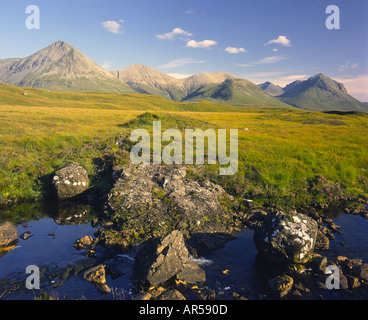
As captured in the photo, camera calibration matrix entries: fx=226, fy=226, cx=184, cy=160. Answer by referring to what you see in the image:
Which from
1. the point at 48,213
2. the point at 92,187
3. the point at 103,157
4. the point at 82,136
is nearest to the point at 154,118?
the point at 82,136

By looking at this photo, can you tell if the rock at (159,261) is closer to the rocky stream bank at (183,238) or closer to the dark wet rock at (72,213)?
the rocky stream bank at (183,238)

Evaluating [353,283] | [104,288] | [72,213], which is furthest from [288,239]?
[72,213]

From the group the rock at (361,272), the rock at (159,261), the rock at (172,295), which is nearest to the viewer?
the rock at (172,295)

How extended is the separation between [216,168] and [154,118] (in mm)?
29254

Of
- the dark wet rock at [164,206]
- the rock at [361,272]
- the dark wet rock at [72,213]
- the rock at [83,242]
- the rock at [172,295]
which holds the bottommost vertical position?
the rock at [172,295]

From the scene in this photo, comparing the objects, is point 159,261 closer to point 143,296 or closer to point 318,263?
point 143,296

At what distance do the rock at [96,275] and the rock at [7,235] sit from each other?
23.5 feet

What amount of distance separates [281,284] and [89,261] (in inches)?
450

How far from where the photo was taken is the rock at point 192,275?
12742 mm

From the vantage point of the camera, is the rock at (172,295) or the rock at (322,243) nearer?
the rock at (172,295)

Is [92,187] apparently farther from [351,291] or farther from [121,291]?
[351,291]

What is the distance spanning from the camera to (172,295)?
11.5 meters

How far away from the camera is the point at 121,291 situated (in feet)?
39.0

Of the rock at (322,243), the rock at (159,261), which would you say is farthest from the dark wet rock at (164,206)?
the rock at (322,243)
